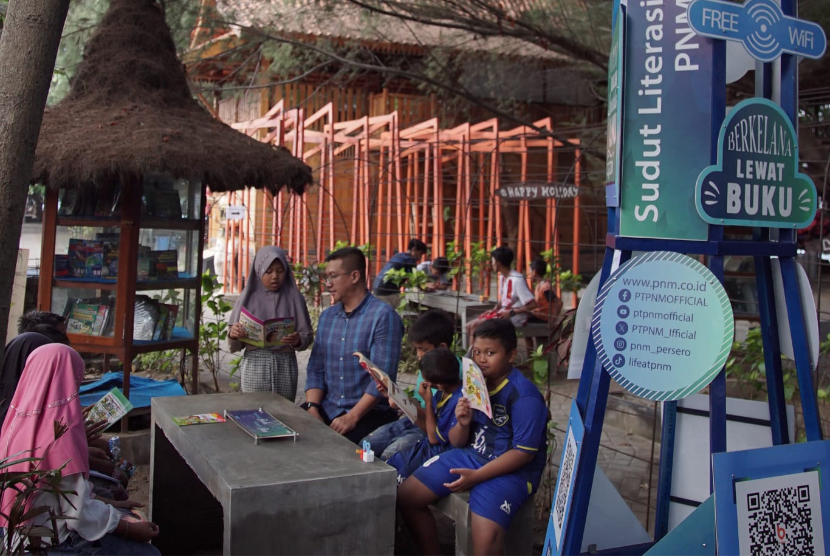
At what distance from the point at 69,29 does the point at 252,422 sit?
650 centimetres

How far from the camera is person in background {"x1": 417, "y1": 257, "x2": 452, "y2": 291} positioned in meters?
9.50

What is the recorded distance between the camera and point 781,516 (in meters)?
2.38

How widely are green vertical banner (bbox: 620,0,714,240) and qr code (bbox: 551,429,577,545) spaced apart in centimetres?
78

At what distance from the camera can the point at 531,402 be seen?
340 centimetres

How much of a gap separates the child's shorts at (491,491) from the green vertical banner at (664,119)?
1.29m

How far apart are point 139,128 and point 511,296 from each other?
407 cm

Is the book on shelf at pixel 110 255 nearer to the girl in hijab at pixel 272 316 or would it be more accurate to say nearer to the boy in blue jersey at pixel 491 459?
the girl in hijab at pixel 272 316

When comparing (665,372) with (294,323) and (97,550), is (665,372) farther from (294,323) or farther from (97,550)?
(294,323)

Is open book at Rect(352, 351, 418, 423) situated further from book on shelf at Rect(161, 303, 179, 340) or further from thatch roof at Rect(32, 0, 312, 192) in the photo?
book on shelf at Rect(161, 303, 179, 340)

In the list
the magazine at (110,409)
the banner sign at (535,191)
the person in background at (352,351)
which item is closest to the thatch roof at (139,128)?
the person in background at (352,351)

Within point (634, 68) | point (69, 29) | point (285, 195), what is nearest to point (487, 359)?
point (634, 68)

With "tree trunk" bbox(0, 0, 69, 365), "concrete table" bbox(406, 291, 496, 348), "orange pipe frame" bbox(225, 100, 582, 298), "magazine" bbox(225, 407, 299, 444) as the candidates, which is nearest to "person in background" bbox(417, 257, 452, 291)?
"concrete table" bbox(406, 291, 496, 348)

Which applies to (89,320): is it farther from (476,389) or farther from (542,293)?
(542,293)

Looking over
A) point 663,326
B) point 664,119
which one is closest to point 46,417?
point 663,326
